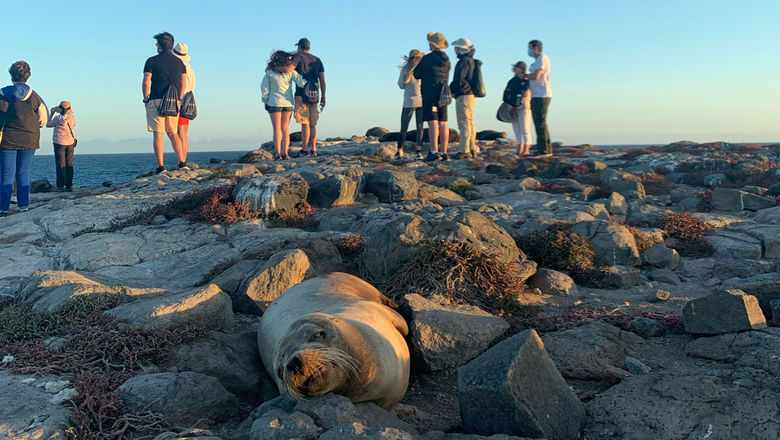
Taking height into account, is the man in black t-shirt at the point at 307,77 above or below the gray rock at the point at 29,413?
above

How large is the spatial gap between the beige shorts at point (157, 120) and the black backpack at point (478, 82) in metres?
7.43

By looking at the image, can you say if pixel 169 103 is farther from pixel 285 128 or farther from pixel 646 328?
pixel 646 328

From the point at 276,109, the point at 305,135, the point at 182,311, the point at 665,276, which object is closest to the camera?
the point at 182,311

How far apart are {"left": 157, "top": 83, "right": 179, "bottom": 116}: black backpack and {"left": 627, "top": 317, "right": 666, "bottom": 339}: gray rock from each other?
34.0 feet

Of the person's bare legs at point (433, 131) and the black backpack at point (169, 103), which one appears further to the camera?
the person's bare legs at point (433, 131)

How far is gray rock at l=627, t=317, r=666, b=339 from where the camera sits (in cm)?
485

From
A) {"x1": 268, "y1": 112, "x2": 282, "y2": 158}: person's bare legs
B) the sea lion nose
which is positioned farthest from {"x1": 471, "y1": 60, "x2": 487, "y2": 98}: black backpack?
the sea lion nose

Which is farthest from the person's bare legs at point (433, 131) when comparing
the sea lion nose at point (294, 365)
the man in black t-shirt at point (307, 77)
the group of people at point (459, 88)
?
the sea lion nose at point (294, 365)

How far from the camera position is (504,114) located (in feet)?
53.2

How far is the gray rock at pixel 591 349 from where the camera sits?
4195 mm

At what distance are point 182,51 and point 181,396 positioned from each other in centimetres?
1079

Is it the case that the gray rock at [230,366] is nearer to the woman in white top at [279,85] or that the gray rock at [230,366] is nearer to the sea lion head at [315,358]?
the sea lion head at [315,358]

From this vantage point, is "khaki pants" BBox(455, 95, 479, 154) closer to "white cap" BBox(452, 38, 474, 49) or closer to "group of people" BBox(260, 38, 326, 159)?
"white cap" BBox(452, 38, 474, 49)

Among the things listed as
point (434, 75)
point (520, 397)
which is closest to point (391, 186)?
point (434, 75)
